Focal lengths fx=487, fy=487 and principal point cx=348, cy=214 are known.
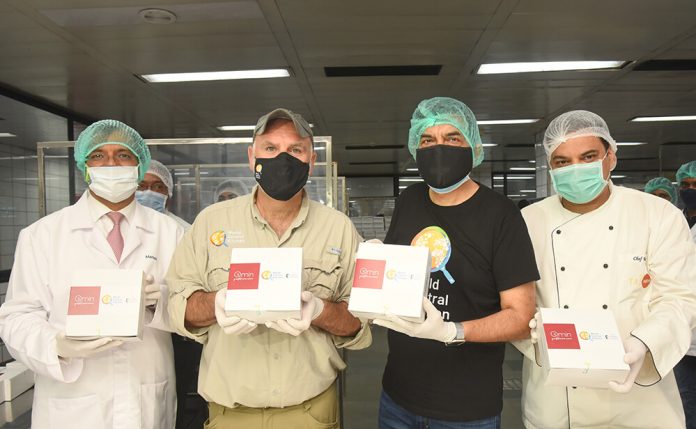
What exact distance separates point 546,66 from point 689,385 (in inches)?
117

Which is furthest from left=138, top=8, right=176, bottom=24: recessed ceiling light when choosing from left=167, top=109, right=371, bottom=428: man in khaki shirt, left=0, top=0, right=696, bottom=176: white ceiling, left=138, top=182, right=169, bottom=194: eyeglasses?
left=167, top=109, right=371, bottom=428: man in khaki shirt

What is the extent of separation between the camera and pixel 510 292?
136 cm

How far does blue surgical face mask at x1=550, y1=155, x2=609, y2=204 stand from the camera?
154 centimetres

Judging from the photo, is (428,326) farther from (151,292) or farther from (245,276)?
(151,292)

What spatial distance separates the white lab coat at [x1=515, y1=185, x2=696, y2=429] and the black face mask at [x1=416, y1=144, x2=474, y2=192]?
1.25ft

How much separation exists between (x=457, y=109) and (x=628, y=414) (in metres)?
1.05

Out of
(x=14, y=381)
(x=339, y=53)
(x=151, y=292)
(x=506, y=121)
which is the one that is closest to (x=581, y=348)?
(x=151, y=292)

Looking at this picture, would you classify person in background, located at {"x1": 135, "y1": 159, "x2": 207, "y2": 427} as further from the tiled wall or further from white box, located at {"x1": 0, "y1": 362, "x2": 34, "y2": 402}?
the tiled wall

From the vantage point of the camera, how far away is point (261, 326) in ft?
4.76

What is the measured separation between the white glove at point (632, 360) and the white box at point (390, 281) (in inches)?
21.3

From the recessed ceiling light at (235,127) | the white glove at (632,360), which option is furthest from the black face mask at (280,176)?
the recessed ceiling light at (235,127)

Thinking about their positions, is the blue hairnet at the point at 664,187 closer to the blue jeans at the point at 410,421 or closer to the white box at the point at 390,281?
the blue jeans at the point at 410,421

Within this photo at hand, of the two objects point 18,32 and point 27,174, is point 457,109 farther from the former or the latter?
point 27,174

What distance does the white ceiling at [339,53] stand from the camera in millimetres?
3203
